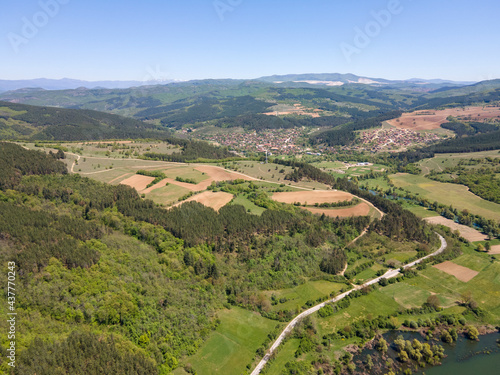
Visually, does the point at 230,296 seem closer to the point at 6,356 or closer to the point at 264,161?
the point at 6,356

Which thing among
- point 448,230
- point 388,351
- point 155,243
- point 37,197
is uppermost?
point 37,197

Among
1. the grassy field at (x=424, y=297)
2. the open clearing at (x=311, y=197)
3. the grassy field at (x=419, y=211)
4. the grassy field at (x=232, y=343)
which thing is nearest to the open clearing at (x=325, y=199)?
the open clearing at (x=311, y=197)

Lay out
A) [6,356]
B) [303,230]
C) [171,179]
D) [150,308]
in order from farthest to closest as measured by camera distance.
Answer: [171,179] → [303,230] → [150,308] → [6,356]

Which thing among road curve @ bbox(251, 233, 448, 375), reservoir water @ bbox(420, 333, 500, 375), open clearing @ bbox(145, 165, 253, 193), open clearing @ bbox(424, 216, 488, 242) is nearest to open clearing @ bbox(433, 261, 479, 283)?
road curve @ bbox(251, 233, 448, 375)

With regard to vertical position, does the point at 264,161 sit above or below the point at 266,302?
above

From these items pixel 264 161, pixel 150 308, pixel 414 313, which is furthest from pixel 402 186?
pixel 150 308

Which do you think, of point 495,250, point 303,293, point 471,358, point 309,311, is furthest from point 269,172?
point 471,358

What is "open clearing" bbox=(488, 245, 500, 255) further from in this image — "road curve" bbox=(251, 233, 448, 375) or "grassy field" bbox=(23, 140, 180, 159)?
"grassy field" bbox=(23, 140, 180, 159)

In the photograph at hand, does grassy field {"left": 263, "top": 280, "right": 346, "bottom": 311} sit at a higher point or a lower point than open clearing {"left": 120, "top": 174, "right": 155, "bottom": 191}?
lower
